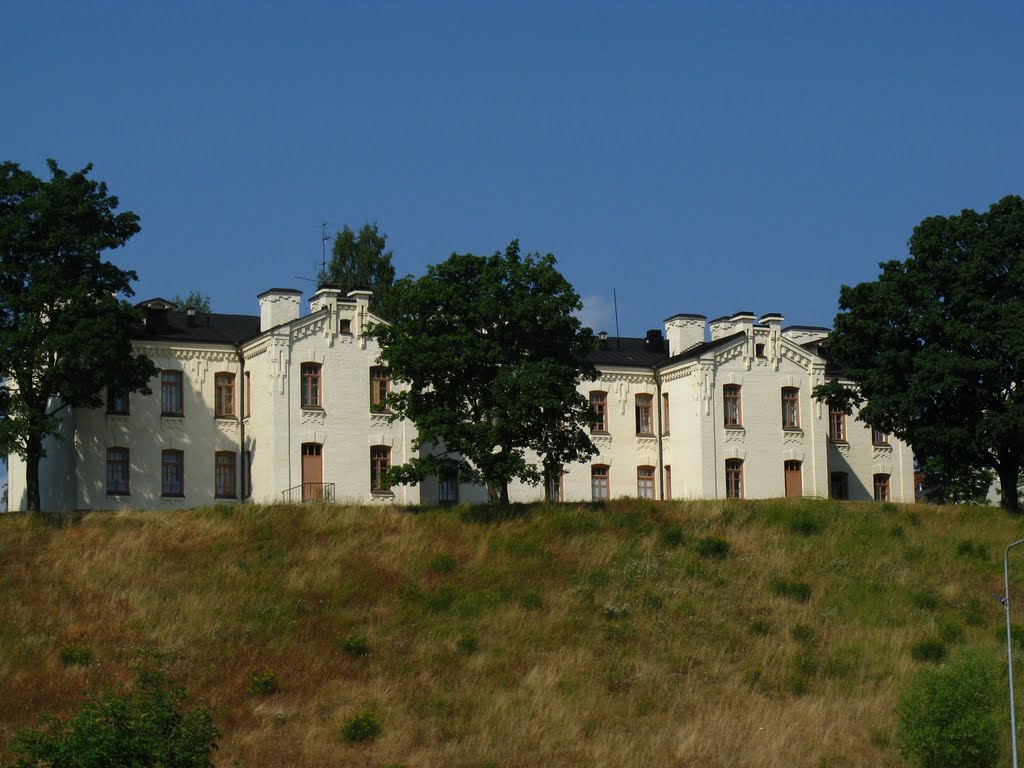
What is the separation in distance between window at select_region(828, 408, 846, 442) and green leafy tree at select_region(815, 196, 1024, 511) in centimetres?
730

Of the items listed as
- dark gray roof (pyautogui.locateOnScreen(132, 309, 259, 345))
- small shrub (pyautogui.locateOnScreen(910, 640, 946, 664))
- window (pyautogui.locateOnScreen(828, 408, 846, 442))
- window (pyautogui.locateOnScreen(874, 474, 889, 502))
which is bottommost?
small shrub (pyautogui.locateOnScreen(910, 640, 946, 664))

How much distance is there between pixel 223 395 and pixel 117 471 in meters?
5.51

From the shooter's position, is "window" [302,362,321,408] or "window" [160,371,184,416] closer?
"window" [302,362,321,408]

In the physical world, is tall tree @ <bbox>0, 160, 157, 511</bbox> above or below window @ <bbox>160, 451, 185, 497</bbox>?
above

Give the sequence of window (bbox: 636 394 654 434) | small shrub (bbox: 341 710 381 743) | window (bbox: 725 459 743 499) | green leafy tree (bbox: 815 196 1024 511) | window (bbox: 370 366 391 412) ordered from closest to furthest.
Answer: small shrub (bbox: 341 710 381 743), green leafy tree (bbox: 815 196 1024 511), window (bbox: 370 366 391 412), window (bbox: 725 459 743 499), window (bbox: 636 394 654 434)

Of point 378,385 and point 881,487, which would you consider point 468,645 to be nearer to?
point 378,385

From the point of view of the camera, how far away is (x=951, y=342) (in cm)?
6056

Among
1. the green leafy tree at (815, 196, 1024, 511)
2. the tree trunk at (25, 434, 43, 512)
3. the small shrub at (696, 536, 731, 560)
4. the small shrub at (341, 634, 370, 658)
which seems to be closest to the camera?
the small shrub at (341, 634, 370, 658)

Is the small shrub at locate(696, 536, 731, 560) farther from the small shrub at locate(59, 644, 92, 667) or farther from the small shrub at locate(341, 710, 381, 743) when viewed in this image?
the small shrub at locate(59, 644, 92, 667)

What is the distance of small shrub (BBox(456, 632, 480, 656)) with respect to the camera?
45.6 meters

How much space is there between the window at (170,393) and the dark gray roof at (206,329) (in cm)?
154

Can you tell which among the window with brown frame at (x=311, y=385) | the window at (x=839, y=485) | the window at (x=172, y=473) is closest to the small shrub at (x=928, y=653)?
the window at (x=839, y=485)

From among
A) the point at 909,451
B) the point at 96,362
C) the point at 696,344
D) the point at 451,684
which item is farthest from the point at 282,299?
the point at 909,451

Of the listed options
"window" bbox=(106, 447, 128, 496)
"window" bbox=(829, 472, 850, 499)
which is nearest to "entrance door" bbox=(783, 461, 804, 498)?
"window" bbox=(829, 472, 850, 499)
